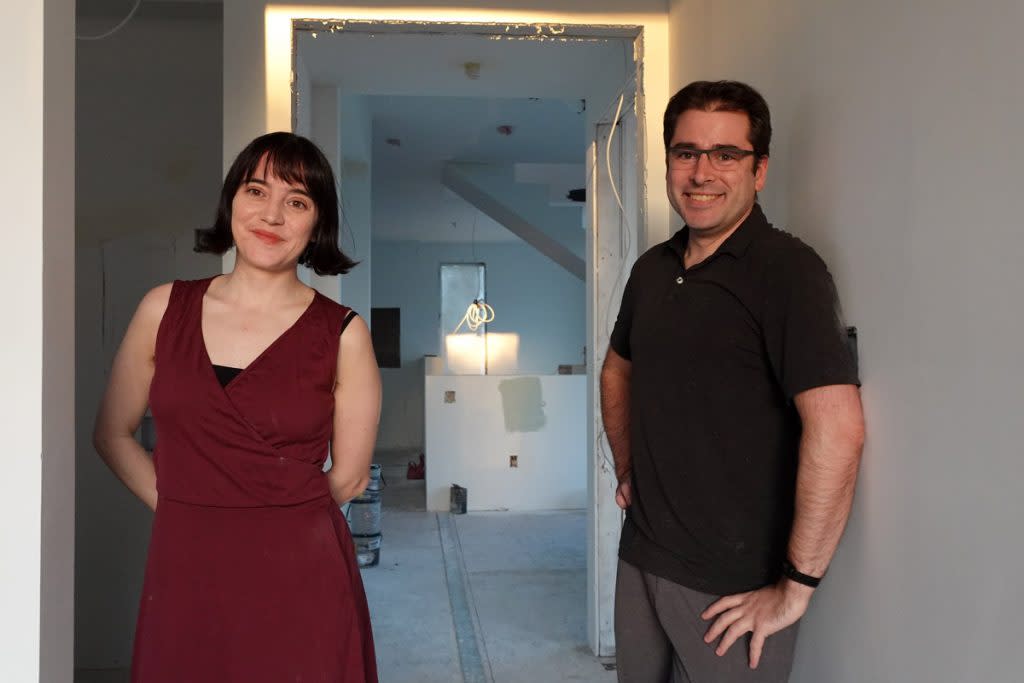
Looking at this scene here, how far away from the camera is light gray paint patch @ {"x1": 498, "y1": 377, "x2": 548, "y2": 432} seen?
264 inches

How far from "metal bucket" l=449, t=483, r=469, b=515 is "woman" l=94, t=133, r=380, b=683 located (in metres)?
5.06

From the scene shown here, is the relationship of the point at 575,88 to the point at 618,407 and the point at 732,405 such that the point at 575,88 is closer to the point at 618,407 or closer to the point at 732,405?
the point at 618,407

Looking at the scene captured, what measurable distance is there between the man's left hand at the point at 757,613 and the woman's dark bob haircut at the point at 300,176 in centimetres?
89

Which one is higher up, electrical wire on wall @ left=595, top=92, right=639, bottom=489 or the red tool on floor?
electrical wire on wall @ left=595, top=92, right=639, bottom=489

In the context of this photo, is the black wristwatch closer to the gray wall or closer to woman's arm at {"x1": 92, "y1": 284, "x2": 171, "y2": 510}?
woman's arm at {"x1": 92, "y1": 284, "x2": 171, "y2": 510}

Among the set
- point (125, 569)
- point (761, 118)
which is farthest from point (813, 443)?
point (125, 569)

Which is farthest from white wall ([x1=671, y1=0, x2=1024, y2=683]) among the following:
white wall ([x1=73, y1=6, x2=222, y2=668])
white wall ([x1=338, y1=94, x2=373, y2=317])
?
white wall ([x1=338, y1=94, x2=373, y2=317])

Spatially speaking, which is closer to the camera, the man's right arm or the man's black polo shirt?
the man's black polo shirt

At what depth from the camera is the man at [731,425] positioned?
1400 millimetres

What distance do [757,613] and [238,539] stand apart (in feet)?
2.72

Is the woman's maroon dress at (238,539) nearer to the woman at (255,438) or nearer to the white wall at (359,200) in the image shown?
the woman at (255,438)

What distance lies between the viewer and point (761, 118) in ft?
5.26

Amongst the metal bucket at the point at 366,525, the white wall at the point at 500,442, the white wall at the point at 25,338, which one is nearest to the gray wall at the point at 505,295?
the white wall at the point at 500,442

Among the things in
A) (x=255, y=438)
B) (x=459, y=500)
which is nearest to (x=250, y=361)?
(x=255, y=438)
